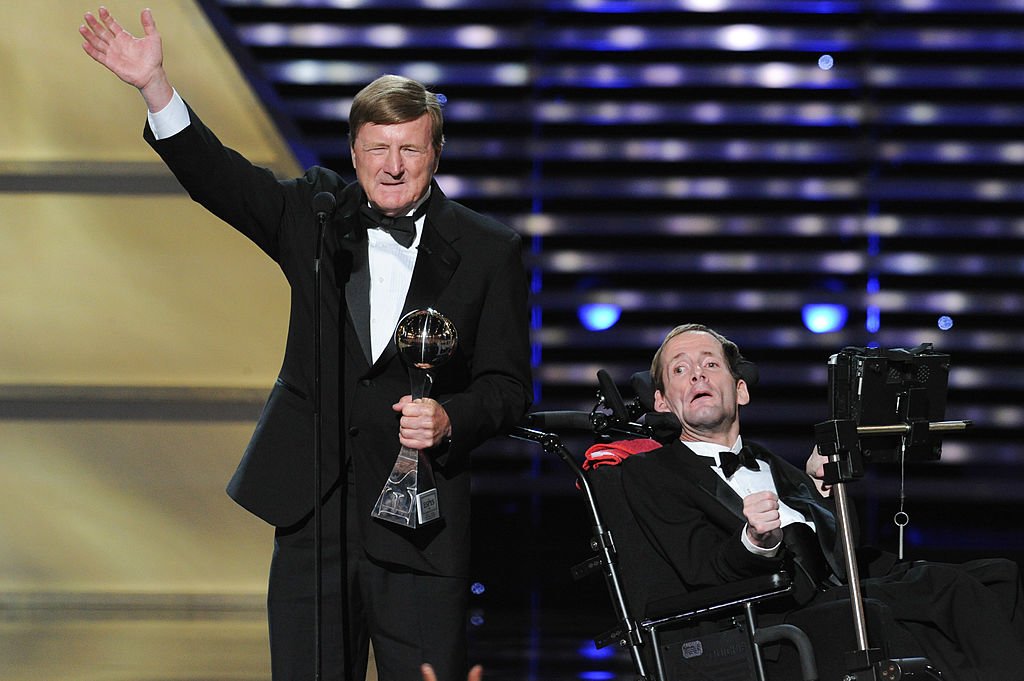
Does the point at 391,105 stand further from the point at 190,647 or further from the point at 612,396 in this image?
the point at 190,647

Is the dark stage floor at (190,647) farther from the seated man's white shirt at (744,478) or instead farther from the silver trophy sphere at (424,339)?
the silver trophy sphere at (424,339)

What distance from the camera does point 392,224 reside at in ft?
7.98

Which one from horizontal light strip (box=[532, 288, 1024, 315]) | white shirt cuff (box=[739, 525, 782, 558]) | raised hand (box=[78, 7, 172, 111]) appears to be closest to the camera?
raised hand (box=[78, 7, 172, 111])

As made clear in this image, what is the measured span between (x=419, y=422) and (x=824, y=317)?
4.72 m

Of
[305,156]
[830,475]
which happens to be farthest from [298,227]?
[305,156]

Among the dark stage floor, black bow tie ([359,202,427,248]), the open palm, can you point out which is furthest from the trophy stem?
the dark stage floor

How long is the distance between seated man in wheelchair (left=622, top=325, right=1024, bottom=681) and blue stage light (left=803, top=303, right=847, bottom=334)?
3403 mm

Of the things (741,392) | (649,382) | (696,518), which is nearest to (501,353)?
(696,518)

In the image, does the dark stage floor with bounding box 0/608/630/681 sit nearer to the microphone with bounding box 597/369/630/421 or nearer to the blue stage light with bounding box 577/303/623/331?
the microphone with bounding box 597/369/630/421

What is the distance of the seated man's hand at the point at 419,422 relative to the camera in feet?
7.32

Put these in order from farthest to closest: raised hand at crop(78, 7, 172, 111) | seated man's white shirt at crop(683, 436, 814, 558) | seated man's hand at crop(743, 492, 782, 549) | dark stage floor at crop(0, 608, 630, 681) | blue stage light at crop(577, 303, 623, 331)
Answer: blue stage light at crop(577, 303, 623, 331) < dark stage floor at crop(0, 608, 630, 681) < seated man's white shirt at crop(683, 436, 814, 558) < seated man's hand at crop(743, 492, 782, 549) < raised hand at crop(78, 7, 172, 111)

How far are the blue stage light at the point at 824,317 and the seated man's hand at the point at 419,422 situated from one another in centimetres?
466

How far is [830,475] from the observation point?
2.83m

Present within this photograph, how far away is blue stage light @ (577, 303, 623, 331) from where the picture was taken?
6727 millimetres
